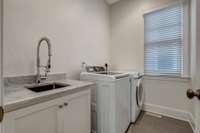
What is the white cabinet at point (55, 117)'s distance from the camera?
1017 millimetres

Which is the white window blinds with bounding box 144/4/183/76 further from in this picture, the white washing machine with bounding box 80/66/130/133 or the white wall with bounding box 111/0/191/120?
the white washing machine with bounding box 80/66/130/133

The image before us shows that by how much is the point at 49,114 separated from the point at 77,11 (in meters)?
2.03

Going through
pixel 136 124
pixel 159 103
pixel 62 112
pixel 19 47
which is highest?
pixel 19 47

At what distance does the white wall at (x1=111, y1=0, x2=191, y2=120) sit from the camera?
268cm

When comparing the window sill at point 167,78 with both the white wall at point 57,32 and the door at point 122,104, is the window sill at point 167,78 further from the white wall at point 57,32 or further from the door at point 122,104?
the white wall at point 57,32

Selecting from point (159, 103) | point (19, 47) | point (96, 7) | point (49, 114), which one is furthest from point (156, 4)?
point (49, 114)

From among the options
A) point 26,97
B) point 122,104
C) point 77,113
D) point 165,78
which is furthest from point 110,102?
point 165,78

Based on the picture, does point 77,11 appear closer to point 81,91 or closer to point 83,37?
point 83,37

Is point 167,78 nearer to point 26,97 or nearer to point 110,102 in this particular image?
point 110,102

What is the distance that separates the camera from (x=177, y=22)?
8.67 feet

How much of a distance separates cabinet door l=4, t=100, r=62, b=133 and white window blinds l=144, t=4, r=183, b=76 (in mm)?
2382

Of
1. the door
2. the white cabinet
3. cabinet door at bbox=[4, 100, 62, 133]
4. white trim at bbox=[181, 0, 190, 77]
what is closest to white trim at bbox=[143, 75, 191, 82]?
white trim at bbox=[181, 0, 190, 77]

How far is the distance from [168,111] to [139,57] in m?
1.35

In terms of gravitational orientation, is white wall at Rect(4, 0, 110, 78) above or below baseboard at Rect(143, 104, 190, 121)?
above
